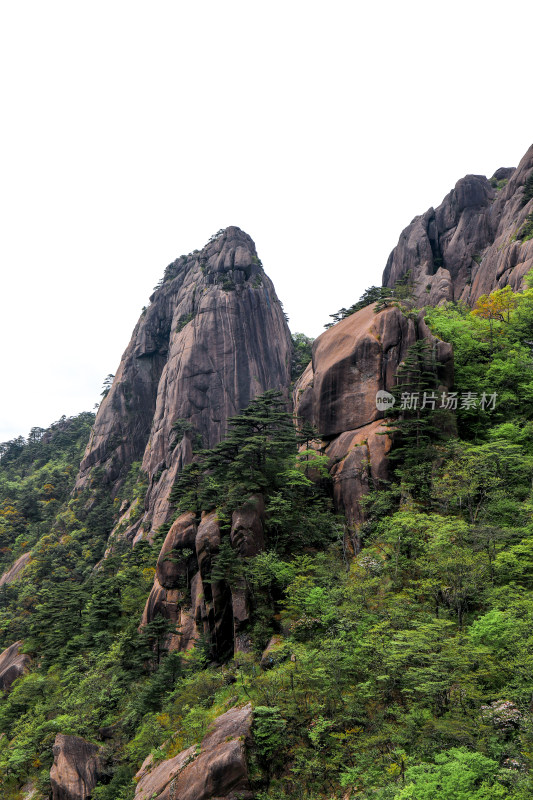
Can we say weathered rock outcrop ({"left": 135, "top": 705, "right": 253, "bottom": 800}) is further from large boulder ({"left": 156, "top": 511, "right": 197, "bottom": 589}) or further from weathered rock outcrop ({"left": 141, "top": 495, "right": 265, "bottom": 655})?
large boulder ({"left": 156, "top": 511, "right": 197, "bottom": 589})

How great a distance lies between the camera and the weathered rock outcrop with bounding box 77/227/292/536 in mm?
56031

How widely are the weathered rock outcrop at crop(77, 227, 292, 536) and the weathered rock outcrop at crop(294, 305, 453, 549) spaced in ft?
83.0

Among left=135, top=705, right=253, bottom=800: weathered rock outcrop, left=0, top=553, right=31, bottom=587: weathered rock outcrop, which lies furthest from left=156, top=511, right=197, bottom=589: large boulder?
left=0, top=553, right=31, bottom=587: weathered rock outcrop

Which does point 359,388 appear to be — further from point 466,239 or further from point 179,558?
point 466,239

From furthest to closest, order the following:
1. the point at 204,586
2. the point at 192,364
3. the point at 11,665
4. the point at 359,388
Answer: the point at 192,364 < the point at 11,665 < the point at 359,388 < the point at 204,586

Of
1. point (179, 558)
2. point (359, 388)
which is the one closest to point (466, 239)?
point (359, 388)

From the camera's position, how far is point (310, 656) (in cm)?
1409

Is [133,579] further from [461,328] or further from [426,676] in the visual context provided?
[461,328]

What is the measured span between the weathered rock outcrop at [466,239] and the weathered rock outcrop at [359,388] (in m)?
22.7

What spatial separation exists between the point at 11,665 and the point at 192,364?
3682 centimetres

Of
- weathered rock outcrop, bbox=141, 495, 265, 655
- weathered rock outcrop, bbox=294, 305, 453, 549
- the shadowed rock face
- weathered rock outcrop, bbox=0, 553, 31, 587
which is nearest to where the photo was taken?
weathered rock outcrop, bbox=141, 495, 265, 655

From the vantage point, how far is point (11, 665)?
3603 centimetres

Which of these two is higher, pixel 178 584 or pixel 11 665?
pixel 178 584

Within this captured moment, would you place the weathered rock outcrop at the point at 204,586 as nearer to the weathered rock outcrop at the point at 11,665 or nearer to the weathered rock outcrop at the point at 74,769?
the weathered rock outcrop at the point at 74,769
